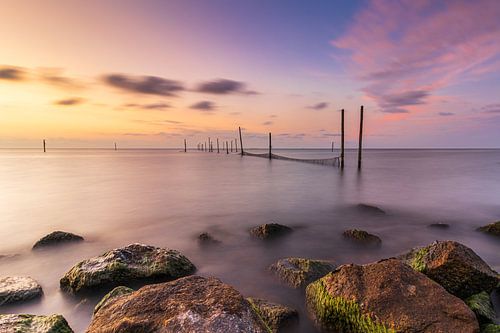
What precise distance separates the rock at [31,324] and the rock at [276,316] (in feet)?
8.48

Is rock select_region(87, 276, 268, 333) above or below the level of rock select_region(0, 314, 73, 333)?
above

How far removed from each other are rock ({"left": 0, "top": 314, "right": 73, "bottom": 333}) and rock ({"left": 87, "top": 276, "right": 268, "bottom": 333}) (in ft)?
3.16

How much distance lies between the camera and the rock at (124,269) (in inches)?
228

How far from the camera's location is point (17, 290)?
5.65 metres

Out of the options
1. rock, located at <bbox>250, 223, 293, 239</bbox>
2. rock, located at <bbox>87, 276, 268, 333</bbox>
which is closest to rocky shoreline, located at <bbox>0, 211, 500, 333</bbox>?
rock, located at <bbox>87, 276, 268, 333</bbox>

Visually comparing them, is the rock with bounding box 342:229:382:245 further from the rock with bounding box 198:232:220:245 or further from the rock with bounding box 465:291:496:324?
the rock with bounding box 198:232:220:245

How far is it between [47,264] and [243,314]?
7249 millimetres

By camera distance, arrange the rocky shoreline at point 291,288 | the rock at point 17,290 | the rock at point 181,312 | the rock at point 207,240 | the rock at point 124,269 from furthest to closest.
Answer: the rock at point 207,240
the rock at point 124,269
the rock at point 17,290
the rocky shoreline at point 291,288
the rock at point 181,312

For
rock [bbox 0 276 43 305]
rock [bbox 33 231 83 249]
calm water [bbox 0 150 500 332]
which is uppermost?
rock [bbox 0 276 43 305]

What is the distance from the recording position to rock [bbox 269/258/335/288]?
5.91m

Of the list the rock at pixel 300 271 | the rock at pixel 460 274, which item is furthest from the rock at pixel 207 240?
the rock at pixel 460 274

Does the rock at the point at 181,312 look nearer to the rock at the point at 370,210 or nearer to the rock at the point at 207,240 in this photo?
the rock at the point at 207,240

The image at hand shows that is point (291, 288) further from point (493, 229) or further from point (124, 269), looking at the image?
point (493, 229)

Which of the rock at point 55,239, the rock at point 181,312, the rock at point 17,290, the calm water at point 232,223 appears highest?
the rock at point 181,312
